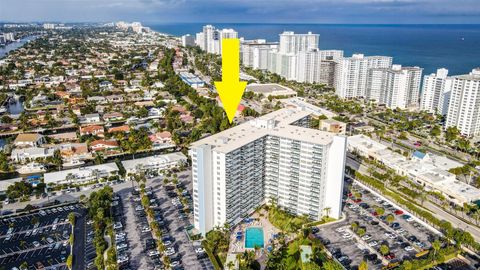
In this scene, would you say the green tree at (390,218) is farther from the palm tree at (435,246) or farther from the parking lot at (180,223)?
the parking lot at (180,223)

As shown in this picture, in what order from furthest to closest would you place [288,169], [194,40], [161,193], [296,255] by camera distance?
[194,40], [161,193], [288,169], [296,255]

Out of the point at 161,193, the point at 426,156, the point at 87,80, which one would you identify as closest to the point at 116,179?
the point at 161,193

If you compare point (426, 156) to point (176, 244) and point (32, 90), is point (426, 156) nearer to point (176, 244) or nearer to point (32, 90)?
point (176, 244)

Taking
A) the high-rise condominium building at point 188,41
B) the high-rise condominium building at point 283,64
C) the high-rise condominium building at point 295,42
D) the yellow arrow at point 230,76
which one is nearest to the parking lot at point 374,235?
the yellow arrow at point 230,76

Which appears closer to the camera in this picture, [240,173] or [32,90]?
[240,173]

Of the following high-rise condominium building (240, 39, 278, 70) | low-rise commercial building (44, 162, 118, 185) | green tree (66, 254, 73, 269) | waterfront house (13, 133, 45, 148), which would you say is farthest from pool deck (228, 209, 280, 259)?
high-rise condominium building (240, 39, 278, 70)

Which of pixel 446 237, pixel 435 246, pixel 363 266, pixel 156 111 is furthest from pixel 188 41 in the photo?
pixel 363 266

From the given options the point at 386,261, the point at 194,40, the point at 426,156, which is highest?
the point at 194,40
